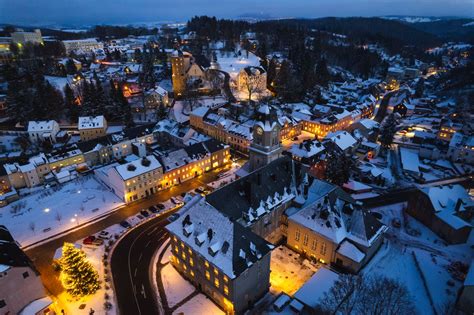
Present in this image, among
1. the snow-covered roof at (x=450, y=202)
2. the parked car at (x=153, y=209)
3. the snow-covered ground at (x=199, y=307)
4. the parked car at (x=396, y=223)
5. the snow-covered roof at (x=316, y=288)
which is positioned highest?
the snow-covered roof at (x=450, y=202)

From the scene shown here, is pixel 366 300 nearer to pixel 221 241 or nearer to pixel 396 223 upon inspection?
pixel 221 241

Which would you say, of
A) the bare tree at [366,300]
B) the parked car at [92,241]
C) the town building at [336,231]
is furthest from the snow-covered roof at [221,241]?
the parked car at [92,241]

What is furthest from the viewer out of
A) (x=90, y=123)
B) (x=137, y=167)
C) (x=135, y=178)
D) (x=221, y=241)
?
(x=90, y=123)

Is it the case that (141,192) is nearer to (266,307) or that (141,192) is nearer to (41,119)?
(266,307)

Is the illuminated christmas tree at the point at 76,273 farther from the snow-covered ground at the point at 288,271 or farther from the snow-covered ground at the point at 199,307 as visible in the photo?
the snow-covered ground at the point at 288,271

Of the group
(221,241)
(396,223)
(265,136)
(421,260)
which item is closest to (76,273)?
(221,241)
